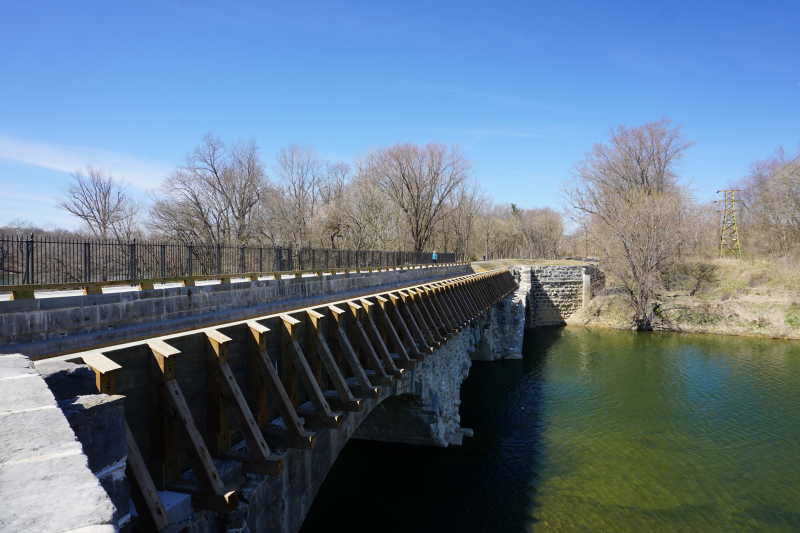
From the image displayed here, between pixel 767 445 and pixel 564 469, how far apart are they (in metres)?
8.67

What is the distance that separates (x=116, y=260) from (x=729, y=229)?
7017 cm

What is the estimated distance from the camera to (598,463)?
17781 mm

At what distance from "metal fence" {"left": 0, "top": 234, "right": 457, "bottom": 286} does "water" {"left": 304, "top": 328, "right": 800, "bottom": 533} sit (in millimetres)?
8315

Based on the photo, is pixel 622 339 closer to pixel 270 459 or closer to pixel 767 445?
pixel 767 445

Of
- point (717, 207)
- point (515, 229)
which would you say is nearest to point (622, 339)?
point (717, 207)

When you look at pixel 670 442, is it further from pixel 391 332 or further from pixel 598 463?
pixel 391 332

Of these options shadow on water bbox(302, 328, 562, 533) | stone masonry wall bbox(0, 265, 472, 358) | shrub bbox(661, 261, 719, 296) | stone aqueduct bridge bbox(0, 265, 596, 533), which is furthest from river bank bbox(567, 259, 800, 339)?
stone masonry wall bbox(0, 265, 472, 358)

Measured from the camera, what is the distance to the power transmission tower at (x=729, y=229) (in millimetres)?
59647

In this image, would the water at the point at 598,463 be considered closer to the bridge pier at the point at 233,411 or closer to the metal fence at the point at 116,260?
the bridge pier at the point at 233,411

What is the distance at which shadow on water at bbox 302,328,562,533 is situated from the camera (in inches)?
579

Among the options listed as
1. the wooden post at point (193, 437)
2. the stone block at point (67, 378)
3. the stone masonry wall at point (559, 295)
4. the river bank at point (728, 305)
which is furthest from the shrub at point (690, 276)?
the stone block at point (67, 378)

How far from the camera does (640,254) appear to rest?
45.7 metres

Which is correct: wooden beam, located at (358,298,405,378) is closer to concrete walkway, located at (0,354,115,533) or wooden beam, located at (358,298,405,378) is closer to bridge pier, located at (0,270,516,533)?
bridge pier, located at (0,270,516,533)

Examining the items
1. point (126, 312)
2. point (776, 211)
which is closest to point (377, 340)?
point (126, 312)
